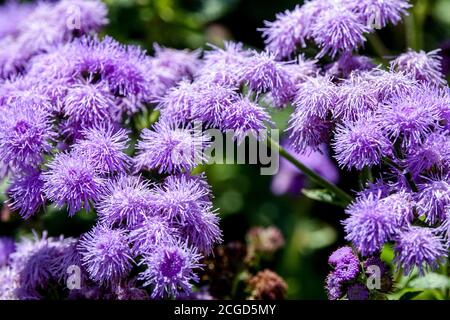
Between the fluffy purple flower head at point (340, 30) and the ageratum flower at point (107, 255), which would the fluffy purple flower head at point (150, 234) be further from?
the fluffy purple flower head at point (340, 30)

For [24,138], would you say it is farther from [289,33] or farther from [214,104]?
[289,33]

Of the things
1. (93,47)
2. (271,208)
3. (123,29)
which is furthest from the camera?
(271,208)

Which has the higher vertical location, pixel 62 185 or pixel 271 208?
pixel 271 208

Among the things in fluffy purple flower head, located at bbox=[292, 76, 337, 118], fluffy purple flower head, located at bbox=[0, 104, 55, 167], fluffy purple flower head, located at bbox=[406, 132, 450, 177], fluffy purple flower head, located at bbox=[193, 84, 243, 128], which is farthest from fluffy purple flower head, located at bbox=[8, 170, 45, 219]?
fluffy purple flower head, located at bbox=[406, 132, 450, 177]
